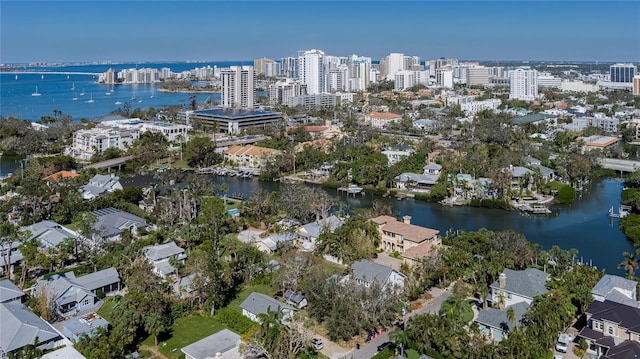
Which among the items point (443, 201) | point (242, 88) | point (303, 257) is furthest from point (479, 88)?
point (303, 257)

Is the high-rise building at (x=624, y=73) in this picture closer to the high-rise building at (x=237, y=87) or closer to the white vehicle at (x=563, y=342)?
the high-rise building at (x=237, y=87)

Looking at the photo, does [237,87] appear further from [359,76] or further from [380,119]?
[359,76]

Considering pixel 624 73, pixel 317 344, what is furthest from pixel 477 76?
pixel 317 344

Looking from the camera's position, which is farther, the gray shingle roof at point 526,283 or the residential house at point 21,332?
the gray shingle roof at point 526,283

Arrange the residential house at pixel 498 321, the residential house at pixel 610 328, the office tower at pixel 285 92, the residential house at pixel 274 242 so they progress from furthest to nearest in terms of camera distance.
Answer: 1. the office tower at pixel 285 92
2. the residential house at pixel 274 242
3. the residential house at pixel 498 321
4. the residential house at pixel 610 328

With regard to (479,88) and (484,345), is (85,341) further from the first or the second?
(479,88)

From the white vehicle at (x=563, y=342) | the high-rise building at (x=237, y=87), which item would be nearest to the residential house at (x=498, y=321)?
the white vehicle at (x=563, y=342)
